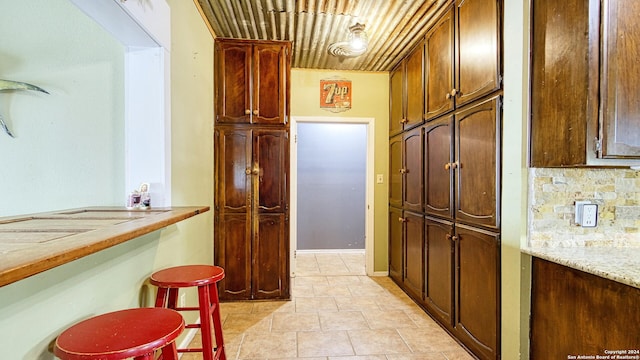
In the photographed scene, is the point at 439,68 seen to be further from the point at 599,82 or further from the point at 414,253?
the point at 414,253

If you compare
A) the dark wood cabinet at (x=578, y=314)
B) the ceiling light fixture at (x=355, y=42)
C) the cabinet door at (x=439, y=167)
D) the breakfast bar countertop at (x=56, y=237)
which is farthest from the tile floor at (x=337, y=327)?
the ceiling light fixture at (x=355, y=42)

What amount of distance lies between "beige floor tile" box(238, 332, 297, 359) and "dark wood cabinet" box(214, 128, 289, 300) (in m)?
0.66

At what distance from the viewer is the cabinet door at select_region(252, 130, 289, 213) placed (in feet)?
9.61

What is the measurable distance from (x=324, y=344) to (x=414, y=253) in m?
1.24

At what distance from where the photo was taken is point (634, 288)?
1.08 meters

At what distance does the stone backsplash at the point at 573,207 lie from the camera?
5.14 feet

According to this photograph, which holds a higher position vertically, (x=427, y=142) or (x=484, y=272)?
(x=427, y=142)

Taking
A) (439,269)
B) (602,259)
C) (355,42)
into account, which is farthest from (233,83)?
(602,259)

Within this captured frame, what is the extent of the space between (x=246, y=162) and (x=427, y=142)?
5.48 ft

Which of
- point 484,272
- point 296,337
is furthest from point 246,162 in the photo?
point 484,272

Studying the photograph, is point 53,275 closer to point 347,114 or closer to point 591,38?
point 591,38

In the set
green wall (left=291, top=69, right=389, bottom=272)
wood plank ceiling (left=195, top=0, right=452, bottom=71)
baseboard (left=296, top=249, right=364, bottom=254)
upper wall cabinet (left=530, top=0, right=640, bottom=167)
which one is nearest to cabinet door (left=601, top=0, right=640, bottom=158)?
upper wall cabinet (left=530, top=0, right=640, bottom=167)

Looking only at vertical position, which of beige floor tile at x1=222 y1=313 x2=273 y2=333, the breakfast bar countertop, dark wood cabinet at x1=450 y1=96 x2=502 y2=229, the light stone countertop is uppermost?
dark wood cabinet at x1=450 y1=96 x2=502 y2=229

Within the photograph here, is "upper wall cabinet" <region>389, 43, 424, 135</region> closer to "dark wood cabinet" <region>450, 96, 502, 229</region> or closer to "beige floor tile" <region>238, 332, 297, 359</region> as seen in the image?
"dark wood cabinet" <region>450, 96, 502, 229</region>
